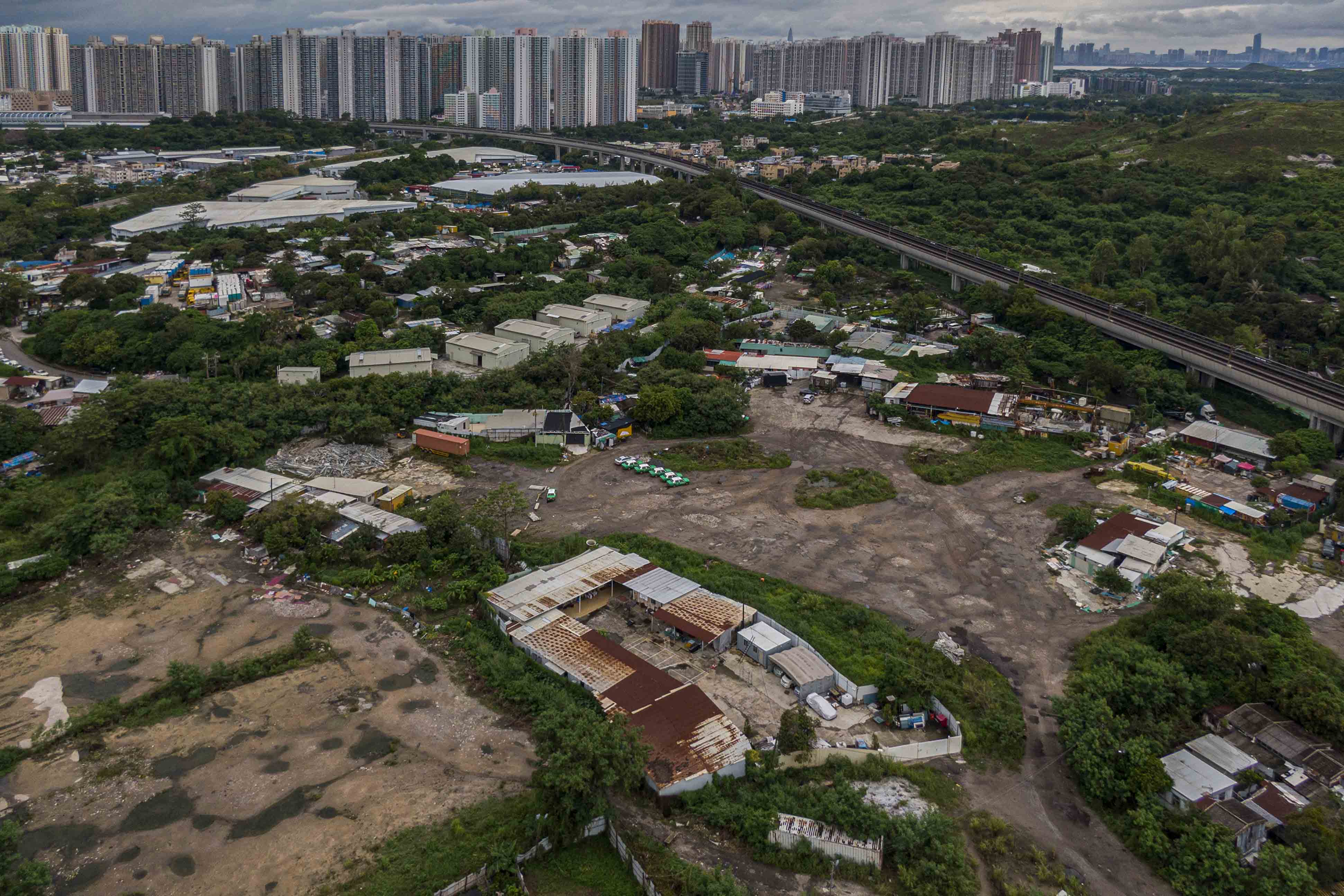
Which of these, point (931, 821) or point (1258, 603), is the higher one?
point (1258, 603)

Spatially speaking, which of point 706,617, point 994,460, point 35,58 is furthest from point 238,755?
point 35,58

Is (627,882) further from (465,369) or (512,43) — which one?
(512,43)

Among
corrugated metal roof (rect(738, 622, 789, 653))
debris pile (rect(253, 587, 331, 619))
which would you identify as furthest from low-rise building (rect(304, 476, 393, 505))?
corrugated metal roof (rect(738, 622, 789, 653))

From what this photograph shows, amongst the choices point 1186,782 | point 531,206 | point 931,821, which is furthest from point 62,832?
point 531,206

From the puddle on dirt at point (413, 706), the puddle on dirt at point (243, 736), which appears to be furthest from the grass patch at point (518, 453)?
the puddle on dirt at point (243, 736)

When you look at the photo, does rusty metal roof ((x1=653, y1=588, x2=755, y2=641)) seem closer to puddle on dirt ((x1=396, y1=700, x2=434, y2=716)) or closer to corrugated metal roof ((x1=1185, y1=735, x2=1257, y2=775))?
puddle on dirt ((x1=396, y1=700, x2=434, y2=716))
